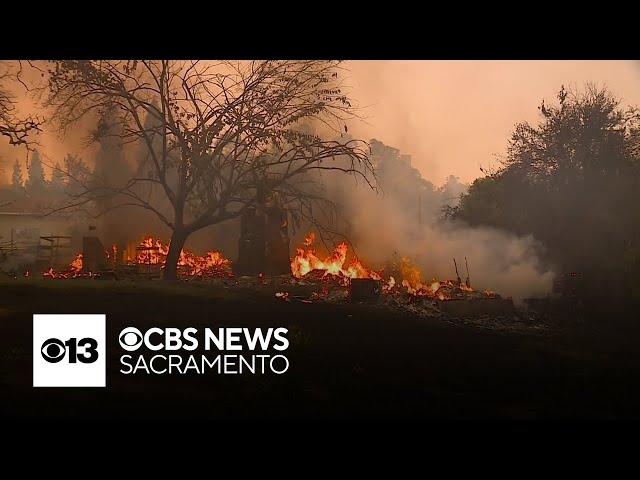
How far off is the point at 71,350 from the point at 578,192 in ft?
58.8

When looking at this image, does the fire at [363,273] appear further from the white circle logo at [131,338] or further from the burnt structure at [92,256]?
the white circle logo at [131,338]

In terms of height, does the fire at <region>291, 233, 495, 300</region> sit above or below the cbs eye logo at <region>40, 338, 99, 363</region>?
above

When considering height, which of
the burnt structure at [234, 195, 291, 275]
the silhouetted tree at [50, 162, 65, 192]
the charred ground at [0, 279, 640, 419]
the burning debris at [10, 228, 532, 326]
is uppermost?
the silhouetted tree at [50, 162, 65, 192]

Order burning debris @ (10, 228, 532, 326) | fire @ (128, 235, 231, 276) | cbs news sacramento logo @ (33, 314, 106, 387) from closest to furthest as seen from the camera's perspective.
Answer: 1. cbs news sacramento logo @ (33, 314, 106, 387)
2. burning debris @ (10, 228, 532, 326)
3. fire @ (128, 235, 231, 276)

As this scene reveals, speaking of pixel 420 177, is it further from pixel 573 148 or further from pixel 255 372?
pixel 255 372

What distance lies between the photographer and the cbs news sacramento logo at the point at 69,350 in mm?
10383

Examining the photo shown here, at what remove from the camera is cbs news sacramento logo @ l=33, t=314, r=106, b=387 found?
1038cm

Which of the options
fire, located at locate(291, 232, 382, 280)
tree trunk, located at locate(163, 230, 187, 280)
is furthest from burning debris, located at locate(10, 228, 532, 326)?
tree trunk, located at locate(163, 230, 187, 280)

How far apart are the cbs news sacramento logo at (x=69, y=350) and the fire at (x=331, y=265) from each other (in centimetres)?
713

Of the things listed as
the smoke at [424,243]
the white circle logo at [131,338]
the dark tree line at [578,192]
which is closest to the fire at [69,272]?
the white circle logo at [131,338]

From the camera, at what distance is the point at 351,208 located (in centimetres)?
1897

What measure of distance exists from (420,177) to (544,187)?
6439 mm

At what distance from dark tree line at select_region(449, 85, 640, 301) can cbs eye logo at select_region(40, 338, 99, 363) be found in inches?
607

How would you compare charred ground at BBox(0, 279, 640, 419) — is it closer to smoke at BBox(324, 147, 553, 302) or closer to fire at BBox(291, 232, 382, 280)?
fire at BBox(291, 232, 382, 280)
